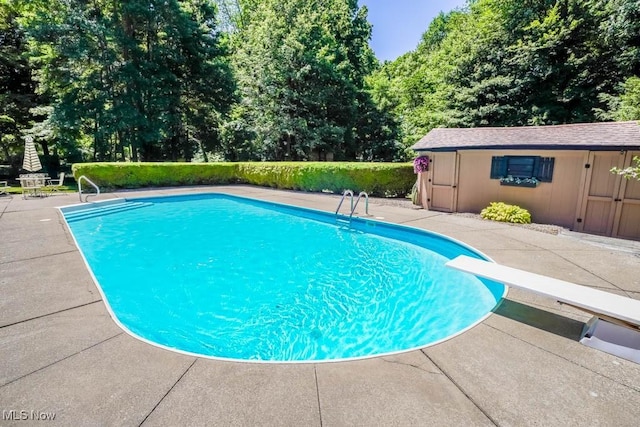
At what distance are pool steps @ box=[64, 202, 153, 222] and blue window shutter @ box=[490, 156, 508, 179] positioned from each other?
12342 mm

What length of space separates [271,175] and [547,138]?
11.7m

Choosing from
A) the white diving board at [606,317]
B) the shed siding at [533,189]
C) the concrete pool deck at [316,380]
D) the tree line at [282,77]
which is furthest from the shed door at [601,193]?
the tree line at [282,77]

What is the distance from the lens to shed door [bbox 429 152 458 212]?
9.55 m

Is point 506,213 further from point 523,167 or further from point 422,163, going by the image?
point 422,163

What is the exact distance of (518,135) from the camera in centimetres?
869

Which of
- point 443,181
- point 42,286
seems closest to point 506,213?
point 443,181

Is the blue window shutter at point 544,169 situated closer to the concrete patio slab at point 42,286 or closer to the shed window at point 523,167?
the shed window at point 523,167

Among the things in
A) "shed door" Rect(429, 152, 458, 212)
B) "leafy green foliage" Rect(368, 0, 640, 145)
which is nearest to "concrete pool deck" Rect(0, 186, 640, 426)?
"shed door" Rect(429, 152, 458, 212)

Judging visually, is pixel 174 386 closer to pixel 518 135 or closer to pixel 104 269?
pixel 104 269

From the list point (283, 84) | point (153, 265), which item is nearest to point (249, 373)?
point (153, 265)

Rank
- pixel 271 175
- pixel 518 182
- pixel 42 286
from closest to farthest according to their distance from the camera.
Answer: pixel 42 286
pixel 518 182
pixel 271 175

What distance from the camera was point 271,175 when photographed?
15.8 metres
